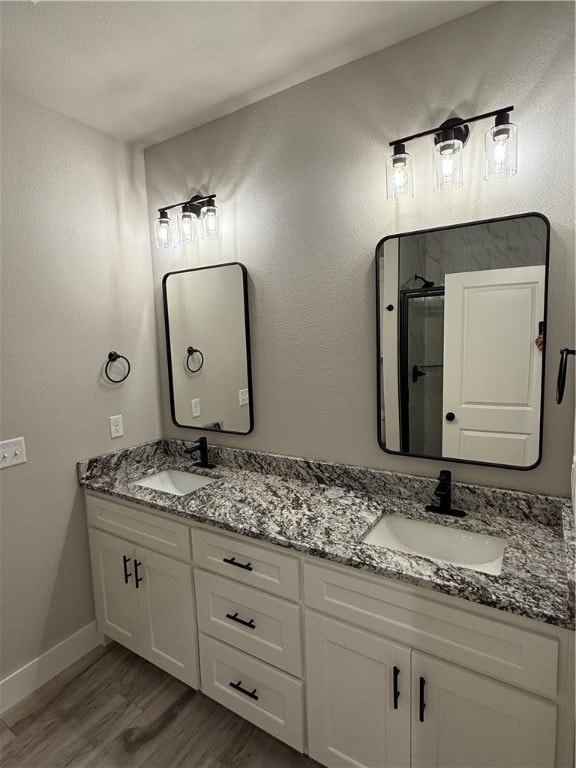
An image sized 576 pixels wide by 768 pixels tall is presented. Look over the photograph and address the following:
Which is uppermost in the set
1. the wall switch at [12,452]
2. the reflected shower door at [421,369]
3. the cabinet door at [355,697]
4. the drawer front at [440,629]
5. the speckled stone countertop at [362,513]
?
the reflected shower door at [421,369]

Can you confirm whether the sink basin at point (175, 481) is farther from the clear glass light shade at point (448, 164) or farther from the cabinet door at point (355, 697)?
the clear glass light shade at point (448, 164)

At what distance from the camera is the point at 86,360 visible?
212cm

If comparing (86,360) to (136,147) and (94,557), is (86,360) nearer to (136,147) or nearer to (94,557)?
(94,557)

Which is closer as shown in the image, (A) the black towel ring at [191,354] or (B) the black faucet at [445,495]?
(B) the black faucet at [445,495]

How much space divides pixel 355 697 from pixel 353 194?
6.02ft

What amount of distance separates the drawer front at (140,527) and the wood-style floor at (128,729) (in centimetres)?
67

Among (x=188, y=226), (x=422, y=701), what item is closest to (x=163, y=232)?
(x=188, y=226)

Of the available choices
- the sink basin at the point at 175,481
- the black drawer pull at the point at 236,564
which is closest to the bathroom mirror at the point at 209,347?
the sink basin at the point at 175,481

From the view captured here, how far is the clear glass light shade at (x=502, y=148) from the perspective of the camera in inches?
54.0

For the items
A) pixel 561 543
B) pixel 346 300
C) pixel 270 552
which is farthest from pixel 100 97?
pixel 561 543

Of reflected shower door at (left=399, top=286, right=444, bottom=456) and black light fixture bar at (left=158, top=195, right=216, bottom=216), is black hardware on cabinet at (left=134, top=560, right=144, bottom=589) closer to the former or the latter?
reflected shower door at (left=399, top=286, right=444, bottom=456)

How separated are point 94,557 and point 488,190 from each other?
2.38 m

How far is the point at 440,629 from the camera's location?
1188 millimetres

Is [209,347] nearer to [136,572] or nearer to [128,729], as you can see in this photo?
[136,572]
